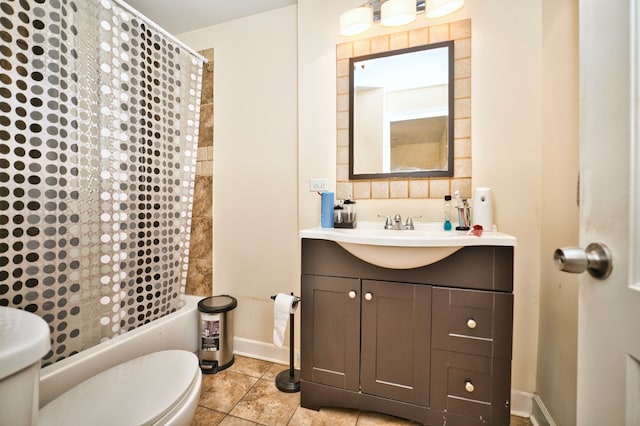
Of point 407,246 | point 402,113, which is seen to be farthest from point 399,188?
point 407,246

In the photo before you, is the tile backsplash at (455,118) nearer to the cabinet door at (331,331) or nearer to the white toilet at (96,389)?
the cabinet door at (331,331)

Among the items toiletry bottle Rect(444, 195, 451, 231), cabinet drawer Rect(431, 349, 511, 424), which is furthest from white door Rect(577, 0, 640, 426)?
toiletry bottle Rect(444, 195, 451, 231)

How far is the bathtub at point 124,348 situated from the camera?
3.55ft

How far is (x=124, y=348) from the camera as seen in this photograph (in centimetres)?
132

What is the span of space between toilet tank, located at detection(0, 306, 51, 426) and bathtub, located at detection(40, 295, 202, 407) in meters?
0.70

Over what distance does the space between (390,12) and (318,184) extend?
0.99 metres

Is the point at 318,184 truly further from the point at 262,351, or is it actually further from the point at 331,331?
the point at 262,351

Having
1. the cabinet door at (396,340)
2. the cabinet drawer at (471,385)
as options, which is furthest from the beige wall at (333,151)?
the cabinet door at (396,340)

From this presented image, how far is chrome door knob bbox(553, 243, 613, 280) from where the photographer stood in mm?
408

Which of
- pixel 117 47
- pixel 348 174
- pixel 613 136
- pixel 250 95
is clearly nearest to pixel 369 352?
pixel 348 174

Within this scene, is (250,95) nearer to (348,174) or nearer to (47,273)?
(348,174)

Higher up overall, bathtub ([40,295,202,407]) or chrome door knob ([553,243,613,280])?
chrome door knob ([553,243,613,280])

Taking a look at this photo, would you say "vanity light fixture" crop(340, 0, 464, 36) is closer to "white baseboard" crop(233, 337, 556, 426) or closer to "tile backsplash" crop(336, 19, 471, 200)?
"tile backsplash" crop(336, 19, 471, 200)

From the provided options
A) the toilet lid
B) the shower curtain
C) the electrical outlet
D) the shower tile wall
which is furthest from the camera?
the shower tile wall
